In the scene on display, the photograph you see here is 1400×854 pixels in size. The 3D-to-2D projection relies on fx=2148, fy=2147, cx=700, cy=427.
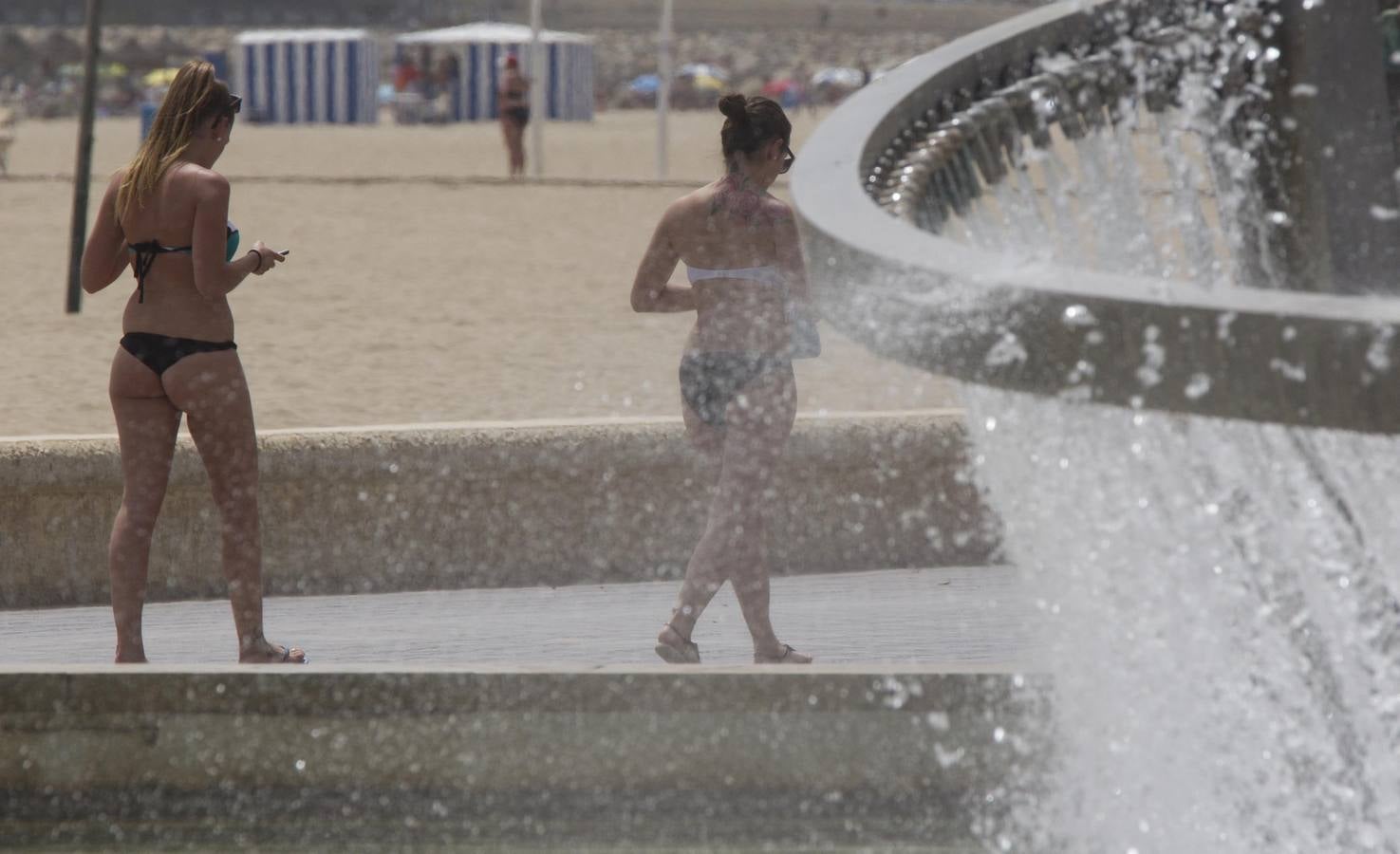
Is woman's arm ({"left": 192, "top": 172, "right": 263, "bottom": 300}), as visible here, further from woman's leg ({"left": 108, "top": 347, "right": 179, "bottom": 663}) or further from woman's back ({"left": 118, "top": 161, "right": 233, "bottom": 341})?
woman's leg ({"left": 108, "top": 347, "right": 179, "bottom": 663})

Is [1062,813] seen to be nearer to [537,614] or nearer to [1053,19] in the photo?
[1053,19]

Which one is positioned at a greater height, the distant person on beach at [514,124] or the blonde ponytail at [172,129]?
the blonde ponytail at [172,129]

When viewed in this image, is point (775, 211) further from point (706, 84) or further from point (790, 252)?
point (706, 84)

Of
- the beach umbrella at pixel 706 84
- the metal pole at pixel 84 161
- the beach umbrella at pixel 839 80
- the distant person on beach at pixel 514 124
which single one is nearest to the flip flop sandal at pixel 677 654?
the metal pole at pixel 84 161

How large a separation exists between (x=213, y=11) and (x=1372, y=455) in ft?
323

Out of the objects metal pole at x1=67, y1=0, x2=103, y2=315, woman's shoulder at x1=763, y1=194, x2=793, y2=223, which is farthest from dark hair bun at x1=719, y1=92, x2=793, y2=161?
metal pole at x1=67, y1=0, x2=103, y2=315

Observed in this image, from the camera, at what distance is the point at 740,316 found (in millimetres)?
4773

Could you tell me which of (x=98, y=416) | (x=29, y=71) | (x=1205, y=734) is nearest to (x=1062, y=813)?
(x=1205, y=734)

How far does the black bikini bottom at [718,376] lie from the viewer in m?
4.78

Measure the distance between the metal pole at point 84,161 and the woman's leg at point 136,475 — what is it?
729cm

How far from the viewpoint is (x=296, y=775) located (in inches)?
170

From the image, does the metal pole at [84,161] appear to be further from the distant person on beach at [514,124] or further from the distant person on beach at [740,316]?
the distant person on beach at [514,124]

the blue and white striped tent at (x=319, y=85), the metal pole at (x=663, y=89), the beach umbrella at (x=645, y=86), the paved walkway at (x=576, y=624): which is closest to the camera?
the paved walkway at (x=576, y=624)

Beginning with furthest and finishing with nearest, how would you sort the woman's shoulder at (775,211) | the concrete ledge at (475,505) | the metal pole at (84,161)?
the metal pole at (84,161), the concrete ledge at (475,505), the woman's shoulder at (775,211)
